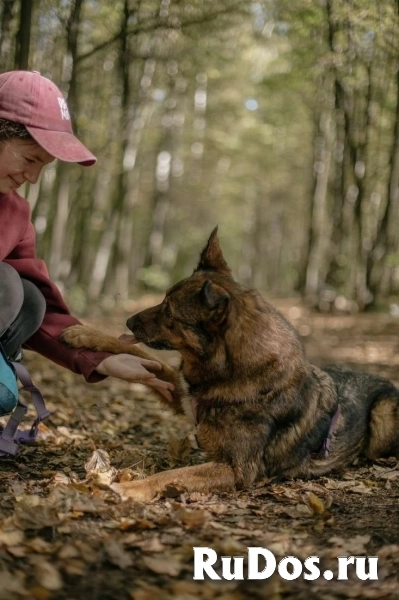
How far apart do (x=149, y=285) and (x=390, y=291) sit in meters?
9.73

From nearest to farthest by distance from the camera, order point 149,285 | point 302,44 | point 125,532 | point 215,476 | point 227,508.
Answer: point 125,532 → point 227,508 → point 215,476 → point 302,44 → point 149,285

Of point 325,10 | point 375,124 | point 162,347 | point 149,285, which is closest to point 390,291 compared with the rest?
point 375,124

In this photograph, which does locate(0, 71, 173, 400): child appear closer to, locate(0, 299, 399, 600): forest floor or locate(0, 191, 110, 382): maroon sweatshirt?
locate(0, 191, 110, 382): maroon sweatshirt

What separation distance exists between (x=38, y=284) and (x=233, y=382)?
165 centimetres

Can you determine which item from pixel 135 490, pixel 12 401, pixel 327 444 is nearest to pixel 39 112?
pixel 12 401

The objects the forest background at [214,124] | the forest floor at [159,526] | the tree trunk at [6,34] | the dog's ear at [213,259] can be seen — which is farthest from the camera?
the forest background at [214,124]

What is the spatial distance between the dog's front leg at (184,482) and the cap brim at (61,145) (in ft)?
6.79

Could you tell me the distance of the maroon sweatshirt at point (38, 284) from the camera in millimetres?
4391

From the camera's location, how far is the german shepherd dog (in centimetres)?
432

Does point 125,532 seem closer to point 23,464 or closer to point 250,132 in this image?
point 23,464

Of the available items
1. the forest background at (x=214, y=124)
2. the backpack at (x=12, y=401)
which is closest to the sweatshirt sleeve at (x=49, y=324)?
the backpack at (x=12, y=401)

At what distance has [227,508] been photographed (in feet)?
12.9

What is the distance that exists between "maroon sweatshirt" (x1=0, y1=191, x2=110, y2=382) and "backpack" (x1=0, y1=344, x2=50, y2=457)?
10.9 inches

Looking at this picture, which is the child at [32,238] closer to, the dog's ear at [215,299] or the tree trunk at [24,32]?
the dog's ear at [215,299]
